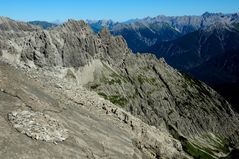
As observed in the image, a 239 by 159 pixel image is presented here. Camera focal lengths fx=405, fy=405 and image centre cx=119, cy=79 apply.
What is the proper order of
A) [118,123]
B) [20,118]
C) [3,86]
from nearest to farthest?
1. [20,118]
2. [3,86]
3. [118,123]

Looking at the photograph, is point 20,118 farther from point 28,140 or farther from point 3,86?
point 3,86

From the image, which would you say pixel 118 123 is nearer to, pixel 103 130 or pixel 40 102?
pixel 103 130

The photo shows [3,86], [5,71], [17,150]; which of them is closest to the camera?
[17,150]

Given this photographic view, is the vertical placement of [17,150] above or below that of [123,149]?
above

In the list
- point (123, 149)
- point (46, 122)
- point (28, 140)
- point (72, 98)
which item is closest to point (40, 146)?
point (28, 140)

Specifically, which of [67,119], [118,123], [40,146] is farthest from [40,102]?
[118,123]

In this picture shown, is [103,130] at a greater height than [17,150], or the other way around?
[17,150]

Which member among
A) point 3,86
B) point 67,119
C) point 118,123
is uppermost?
point 3,86

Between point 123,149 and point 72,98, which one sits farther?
point 72,98

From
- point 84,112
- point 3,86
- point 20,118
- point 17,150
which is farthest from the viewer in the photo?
point 84,112
